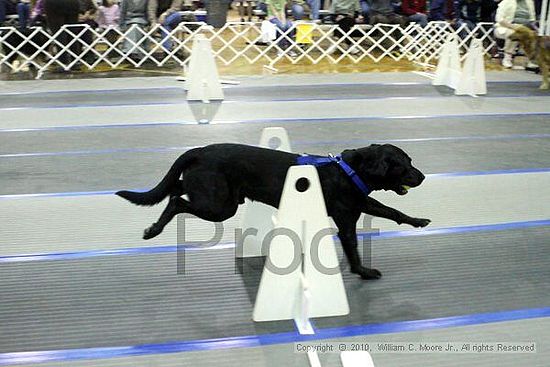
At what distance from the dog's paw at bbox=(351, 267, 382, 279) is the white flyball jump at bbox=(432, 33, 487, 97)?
584 centimetres

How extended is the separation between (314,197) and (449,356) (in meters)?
0.88

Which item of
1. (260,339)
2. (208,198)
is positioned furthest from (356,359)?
(208,198)

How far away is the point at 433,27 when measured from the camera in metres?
11.6

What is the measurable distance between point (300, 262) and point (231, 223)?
4.16 feet

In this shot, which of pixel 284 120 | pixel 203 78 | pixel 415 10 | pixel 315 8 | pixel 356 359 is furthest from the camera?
pixel 315 8

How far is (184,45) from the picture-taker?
1108 centimetres

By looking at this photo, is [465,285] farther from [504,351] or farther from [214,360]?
[214,360]

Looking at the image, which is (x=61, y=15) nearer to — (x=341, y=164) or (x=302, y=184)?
(x=341, y=164)

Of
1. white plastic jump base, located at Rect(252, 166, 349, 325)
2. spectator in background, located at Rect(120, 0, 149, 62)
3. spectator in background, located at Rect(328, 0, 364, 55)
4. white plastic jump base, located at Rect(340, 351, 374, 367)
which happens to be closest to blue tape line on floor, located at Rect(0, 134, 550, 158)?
white plastic jump base, located at Rect(252, 166, 349, 325)

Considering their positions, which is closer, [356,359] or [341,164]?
[356,359]

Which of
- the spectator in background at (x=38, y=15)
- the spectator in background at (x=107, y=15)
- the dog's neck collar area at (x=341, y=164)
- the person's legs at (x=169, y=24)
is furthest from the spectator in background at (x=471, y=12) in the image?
the dog's neck collar area at (x=341, y=164)

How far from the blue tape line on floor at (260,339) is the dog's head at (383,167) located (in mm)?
674

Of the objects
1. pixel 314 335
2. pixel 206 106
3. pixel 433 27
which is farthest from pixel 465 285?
pixel 433 27

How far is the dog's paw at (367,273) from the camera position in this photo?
3.18 m
